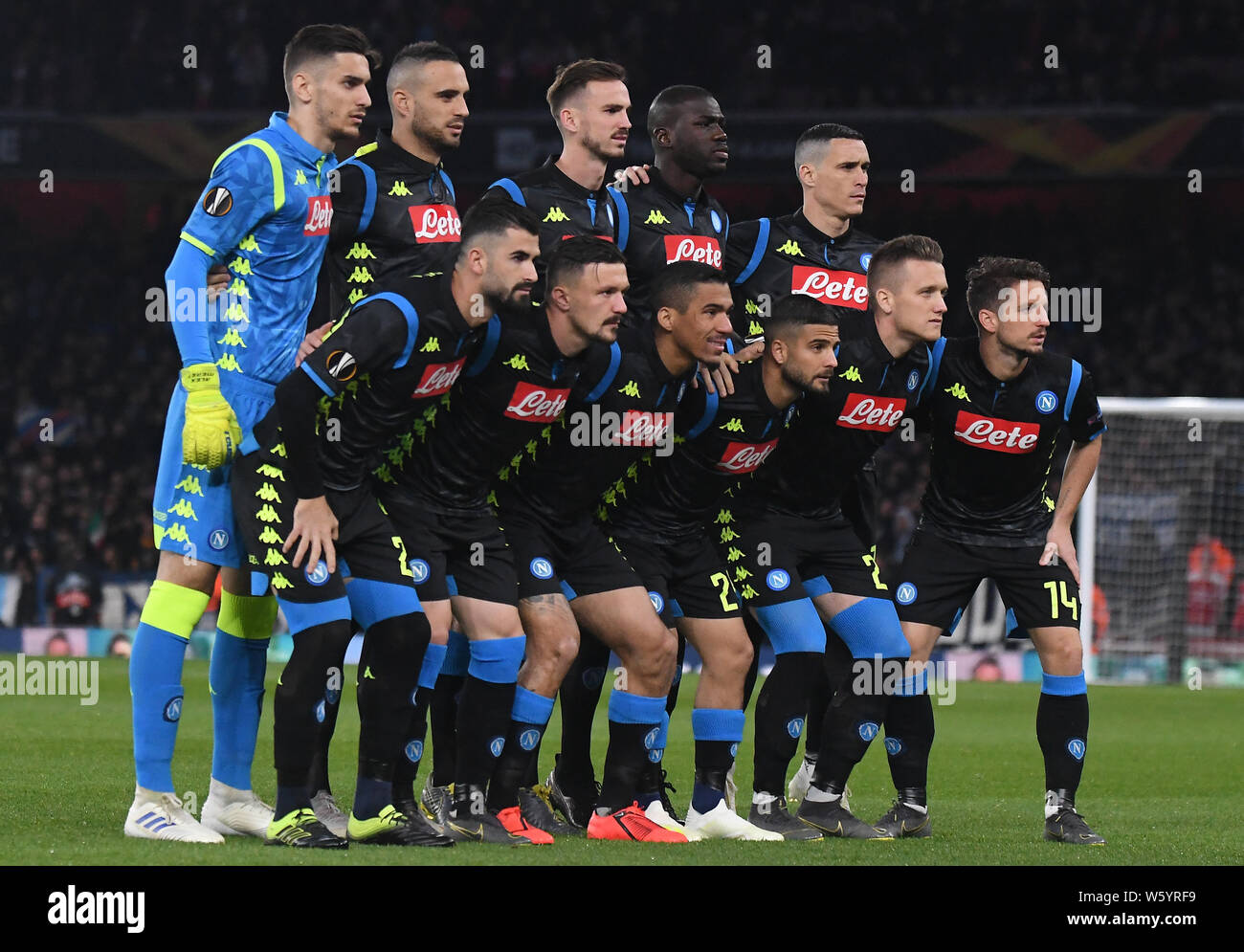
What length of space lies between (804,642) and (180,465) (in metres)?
2.38

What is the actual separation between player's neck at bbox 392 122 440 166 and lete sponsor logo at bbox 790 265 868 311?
1.59 metres

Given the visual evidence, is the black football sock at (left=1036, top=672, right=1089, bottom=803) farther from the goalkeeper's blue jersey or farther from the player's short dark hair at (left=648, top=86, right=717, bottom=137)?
the goalkeeper's blue jersey

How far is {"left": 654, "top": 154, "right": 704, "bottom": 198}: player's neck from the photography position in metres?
7.04

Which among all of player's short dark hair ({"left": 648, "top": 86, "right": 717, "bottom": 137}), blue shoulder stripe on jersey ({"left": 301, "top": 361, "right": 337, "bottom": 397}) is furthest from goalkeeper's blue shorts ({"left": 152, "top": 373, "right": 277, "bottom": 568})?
player's short dark hair ({"left": 648, "top": 86, "right": 717, "bottom": 137})

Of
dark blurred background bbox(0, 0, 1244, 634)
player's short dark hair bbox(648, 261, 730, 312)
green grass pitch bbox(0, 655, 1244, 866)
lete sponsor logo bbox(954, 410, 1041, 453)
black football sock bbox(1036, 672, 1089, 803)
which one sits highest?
dark blurred background bbox(0, 0, 1244, 634)

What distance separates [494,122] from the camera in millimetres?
20031

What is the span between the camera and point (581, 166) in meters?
6.77

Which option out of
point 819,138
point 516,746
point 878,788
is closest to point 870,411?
point 819,138

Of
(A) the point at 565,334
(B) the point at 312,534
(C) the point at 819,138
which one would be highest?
(C) the point at 819,138

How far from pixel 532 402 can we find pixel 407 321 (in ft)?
1.99

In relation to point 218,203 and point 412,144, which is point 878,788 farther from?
point 218,203

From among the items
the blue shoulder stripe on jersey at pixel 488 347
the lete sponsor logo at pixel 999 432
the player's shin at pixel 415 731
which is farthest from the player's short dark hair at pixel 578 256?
the lete sponsor logo at pixel 999 432

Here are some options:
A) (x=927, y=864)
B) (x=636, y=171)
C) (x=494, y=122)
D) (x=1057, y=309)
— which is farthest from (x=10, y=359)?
(x=927, y=864)

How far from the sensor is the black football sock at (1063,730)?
251 inches
